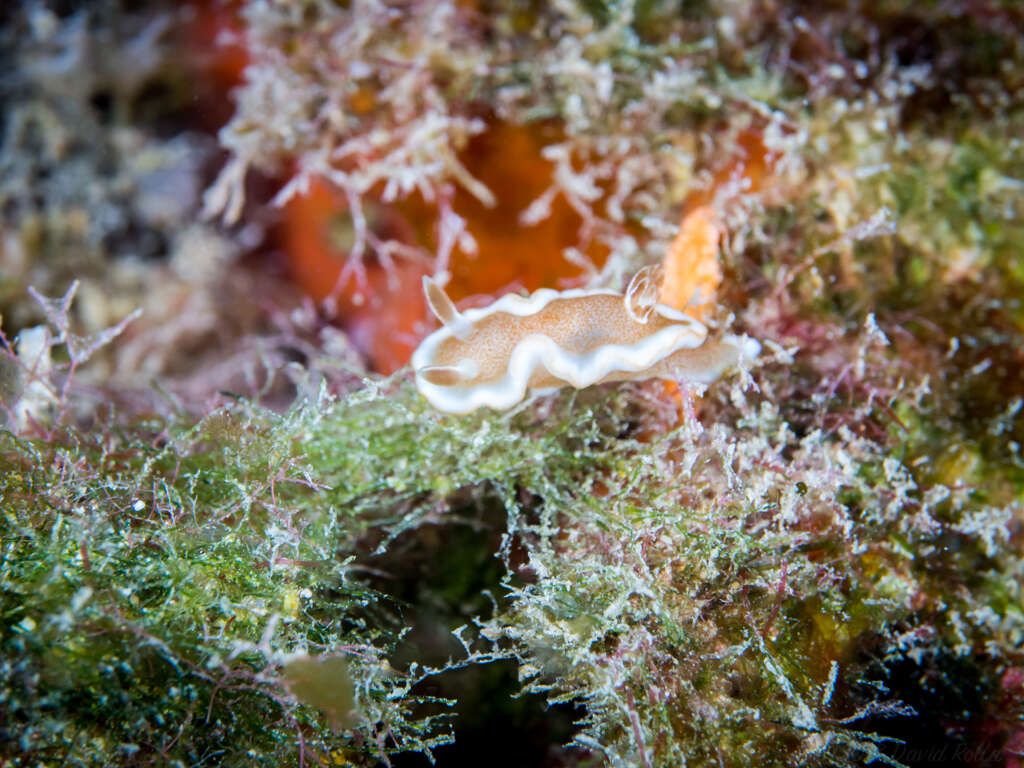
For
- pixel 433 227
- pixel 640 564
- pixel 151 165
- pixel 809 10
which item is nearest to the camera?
pixel 640 564

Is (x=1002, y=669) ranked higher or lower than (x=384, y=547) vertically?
lower

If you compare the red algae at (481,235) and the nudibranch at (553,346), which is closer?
the nudibranch at (553,346)

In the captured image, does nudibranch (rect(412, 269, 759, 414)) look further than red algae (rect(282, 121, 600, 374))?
No

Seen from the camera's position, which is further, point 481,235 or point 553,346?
point 481,235

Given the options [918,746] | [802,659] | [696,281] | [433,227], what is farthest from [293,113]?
[918,746]

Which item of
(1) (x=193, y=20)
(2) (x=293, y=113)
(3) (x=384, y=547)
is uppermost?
(1) (x=193, y=20)

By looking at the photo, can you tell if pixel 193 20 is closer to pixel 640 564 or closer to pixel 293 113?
pixel 293 113

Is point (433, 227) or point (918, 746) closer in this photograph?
point (918, 746)

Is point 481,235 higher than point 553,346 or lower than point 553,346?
lower
